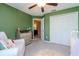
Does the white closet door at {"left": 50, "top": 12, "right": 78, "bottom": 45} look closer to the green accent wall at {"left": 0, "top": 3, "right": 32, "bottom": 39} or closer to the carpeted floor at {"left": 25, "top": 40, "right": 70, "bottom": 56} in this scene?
the carpeted floor at {"left": 25, "top": 40, "right": 70, "bottom": 56}

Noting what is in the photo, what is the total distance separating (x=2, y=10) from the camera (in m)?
3.45

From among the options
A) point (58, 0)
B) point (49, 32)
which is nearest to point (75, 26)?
point (49, 32)

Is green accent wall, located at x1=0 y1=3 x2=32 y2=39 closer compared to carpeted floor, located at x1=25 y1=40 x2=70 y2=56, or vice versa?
carpeted floor, located at x1=25 y1=40 x2=70 y2=56

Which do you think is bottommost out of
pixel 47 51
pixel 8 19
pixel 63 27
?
pixel 47 51

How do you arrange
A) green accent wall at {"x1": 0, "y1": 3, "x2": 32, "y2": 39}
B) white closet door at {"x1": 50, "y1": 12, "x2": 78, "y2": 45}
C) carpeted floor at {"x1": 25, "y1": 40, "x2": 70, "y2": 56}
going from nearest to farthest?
carpeted floor at {"x1": 25, "y1": 40, "x2": 70, "y2": 56} → green accent wall at {"x1": 0, "y1": 3, "x2": 32, "y2": 39} → white closet door at {"x1": 50, "y1": 12, "x2": 78, "y2": 45}

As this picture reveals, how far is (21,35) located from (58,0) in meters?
4.09

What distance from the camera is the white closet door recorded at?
4652 mm

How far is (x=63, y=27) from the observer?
16.9 ft

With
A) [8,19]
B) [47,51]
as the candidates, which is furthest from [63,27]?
[8,19]

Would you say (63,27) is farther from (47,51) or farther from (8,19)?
(8,19)

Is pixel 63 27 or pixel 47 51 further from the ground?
pixel 63 27

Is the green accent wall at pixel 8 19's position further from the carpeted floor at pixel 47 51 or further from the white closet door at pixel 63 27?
the white closet door at pixel 63 27

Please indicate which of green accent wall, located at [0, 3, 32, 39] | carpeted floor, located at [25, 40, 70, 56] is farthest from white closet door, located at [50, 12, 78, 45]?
green accent wall, located at [0, 3, 32, 39]

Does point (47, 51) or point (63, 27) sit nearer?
point (47, 51)
